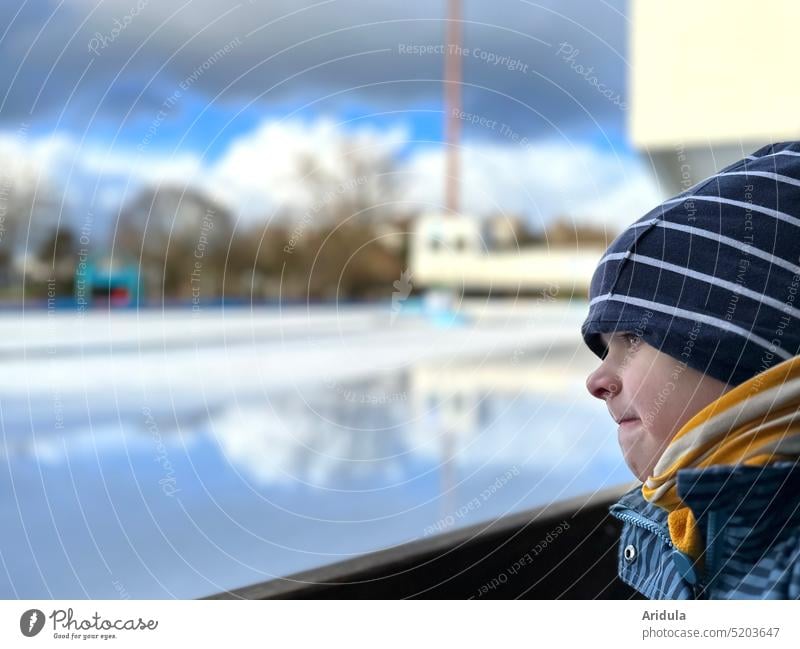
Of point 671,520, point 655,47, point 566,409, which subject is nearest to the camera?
point 671,520

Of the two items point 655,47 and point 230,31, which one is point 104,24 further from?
point 655,47

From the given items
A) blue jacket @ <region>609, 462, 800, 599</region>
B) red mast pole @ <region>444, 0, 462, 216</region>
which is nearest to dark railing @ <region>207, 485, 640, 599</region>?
blue jacket @ <region>609, 462, 800, 599</region>

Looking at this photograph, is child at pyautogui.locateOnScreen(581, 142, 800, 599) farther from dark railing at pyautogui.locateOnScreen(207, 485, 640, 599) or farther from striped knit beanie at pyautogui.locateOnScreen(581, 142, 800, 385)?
dark railing at pyautogui.locateOnScreen(207, 485, 640, 599)

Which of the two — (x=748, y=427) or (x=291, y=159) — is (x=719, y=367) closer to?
(x=748, y=427)

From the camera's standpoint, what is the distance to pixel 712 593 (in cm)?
41

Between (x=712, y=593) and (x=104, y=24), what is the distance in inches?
19.2

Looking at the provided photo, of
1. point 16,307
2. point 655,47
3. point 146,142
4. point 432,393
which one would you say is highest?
point 655,47

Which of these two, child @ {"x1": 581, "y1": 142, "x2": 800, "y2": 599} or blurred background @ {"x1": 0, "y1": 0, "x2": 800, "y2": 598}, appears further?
blurred background @ {"x1": 0, "y1": 0, "x2": 800, "y2": 598}

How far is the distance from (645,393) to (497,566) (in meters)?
0.22

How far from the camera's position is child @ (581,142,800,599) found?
367mm

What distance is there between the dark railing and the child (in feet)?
0.54

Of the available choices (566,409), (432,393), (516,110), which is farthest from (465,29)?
(432,393)

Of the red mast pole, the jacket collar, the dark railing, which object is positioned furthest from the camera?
the red mast pole

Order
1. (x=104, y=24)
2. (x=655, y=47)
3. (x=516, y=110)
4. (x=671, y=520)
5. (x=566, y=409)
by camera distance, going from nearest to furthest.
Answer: (x=671, y=520) → (x=104, y=24) → (x=516, y=110) → (x=655, y=47) → (x=566, y=409)
